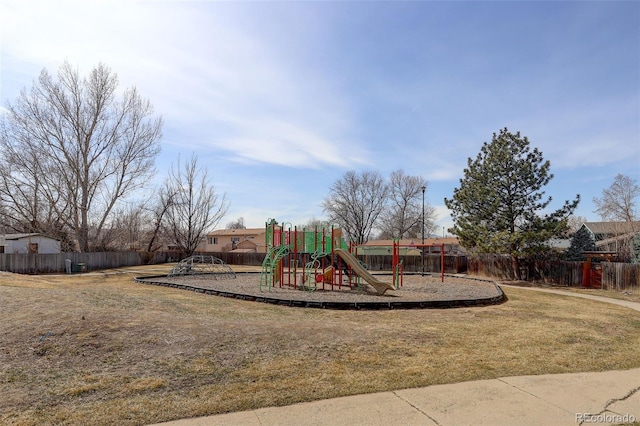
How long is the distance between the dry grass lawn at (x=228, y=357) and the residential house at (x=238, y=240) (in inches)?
2255

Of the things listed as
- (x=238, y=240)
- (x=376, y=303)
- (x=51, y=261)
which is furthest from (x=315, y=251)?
(x=238, y=240)

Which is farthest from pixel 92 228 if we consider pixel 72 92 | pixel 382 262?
pixel 382 262

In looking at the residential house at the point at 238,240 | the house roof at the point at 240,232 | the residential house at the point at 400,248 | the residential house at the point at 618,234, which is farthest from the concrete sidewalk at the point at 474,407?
the house roof at the point at 240,232

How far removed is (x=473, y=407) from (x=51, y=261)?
3245cm

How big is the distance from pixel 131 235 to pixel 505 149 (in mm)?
42948

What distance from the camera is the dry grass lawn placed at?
427 cm

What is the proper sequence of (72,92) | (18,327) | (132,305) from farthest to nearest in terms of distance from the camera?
(72,92) → (132,305) → (18,327)

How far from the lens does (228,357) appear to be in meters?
5.74

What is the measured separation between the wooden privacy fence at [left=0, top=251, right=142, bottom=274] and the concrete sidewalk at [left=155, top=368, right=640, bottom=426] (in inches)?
1192

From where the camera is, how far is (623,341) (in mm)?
8086

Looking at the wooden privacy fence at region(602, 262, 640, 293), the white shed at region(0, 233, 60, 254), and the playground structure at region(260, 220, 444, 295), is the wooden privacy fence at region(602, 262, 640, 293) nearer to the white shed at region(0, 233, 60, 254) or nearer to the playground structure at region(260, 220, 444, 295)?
the playground structure at region(260, 220, 444, 295)

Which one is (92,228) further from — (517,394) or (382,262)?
(517,394)

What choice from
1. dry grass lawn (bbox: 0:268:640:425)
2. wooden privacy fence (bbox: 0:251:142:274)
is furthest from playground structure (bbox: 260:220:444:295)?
wooden privacy fence (bbox: 0:251:142:274)

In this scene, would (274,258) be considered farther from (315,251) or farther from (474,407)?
(474,407)
